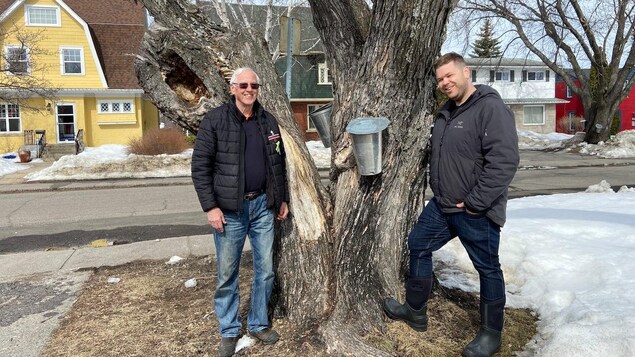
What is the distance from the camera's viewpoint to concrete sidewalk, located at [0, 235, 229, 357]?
164 inches

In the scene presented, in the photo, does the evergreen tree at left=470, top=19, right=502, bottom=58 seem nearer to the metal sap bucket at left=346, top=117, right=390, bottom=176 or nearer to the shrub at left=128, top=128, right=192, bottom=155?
the shrub at left=128, top=128, right=192, bottom=155

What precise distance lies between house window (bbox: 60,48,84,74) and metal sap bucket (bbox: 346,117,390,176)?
2765 centimetres

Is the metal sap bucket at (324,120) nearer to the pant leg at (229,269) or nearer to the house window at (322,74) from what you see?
the pant leg at (229,269)

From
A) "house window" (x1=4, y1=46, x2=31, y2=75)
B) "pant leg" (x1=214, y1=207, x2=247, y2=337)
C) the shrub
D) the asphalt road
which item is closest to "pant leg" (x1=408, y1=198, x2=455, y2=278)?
"pant leg" (x1=214, y1=207, x2=247, y2=337)

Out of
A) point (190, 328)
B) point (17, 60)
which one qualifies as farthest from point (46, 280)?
point (17, 60)

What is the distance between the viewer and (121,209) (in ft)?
35.6

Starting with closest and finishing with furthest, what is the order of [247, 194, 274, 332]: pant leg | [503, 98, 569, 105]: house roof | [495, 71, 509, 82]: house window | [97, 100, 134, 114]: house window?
[247, 194, 274, 332]: pant leg < [97, 100, 134, 114]: house window < [503, 98, 569, 105]: house roof < [495, 71, 509, 82]: house window

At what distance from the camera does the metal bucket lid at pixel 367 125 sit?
10.9 feet

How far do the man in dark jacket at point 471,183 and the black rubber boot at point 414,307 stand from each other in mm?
10

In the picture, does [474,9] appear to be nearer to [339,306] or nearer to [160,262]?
[160,262]

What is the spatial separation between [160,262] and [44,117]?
24.1 meters

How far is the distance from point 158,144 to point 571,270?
18617 millimetres

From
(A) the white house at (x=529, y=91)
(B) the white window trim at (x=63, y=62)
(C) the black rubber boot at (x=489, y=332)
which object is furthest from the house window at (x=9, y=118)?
(A) the white house at (x=529, y=91)

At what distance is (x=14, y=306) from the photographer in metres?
4.87
